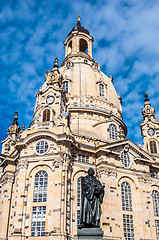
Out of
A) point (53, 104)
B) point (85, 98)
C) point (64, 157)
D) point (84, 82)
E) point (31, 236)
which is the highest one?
point (84, 82)

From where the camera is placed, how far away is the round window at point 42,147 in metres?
35.2

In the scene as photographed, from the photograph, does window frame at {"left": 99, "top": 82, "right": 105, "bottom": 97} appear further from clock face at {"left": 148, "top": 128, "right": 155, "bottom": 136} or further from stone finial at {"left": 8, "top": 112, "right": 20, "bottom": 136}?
stone finial at {"left": 8, "top": 112, "right": 20, "bottom": 136}

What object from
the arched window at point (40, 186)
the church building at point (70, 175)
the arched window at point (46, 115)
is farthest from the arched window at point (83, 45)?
the arched window at point (40, 186)

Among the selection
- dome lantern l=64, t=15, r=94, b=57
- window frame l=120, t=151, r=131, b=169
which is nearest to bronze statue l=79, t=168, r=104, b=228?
window frame l=120, t=151, r=131, b=169

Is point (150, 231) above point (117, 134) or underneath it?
underneath

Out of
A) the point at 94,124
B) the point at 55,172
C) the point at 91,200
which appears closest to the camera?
the point at 91,200

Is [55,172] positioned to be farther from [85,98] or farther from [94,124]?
[85,98]

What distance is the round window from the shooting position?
35.2 meters

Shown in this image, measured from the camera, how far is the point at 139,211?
37094 millimetres

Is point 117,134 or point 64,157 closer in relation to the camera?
point 64,157

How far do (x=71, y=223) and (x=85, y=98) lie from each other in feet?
76.2

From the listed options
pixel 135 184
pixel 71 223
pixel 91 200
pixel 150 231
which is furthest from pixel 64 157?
pixel 91 200

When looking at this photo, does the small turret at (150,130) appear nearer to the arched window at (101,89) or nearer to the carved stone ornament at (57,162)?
the arched window at (101,89)

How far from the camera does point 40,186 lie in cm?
3344
